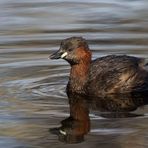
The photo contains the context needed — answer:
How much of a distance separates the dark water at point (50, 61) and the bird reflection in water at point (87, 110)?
0.32 ft

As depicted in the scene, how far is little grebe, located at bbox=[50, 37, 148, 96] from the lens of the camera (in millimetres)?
11766

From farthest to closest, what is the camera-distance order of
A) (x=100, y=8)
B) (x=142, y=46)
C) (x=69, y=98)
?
(x=100, y=8) < (x=142, y=46) < (x=69, y=98)

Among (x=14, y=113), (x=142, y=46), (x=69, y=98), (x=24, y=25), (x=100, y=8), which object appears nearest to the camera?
(x=14, y=113)

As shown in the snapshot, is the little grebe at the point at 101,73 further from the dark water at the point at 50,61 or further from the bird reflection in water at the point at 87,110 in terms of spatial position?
the dark water at the point at 50,61

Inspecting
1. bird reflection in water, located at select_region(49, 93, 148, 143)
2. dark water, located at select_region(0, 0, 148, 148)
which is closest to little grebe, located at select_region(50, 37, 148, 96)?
bird reflection in water, located at select_region(49, 93, 148, 143)

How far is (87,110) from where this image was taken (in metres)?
10.8

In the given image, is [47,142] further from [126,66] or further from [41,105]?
[126,66]

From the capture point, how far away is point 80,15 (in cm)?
1697

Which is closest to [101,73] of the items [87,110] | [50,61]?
[87,110]

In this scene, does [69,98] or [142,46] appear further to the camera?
[142,46]

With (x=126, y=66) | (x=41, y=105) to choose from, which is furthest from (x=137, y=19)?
(x=41, y=105)

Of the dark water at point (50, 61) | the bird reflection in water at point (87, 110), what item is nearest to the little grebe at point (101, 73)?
the bird reflection in water at point (87, 110)

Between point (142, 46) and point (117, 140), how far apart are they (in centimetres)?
478

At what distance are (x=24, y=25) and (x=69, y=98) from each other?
4.80 meters
